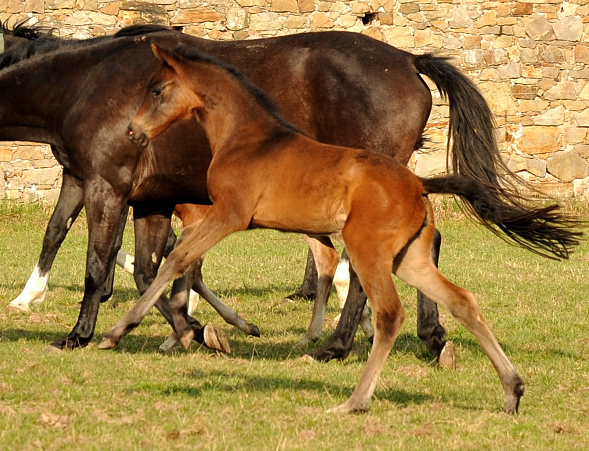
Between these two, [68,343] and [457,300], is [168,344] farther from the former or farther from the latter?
[457,300]

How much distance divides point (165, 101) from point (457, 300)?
2003 millimetres

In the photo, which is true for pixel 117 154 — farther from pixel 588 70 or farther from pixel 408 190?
pixel 588 70

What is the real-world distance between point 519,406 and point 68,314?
4456 mm

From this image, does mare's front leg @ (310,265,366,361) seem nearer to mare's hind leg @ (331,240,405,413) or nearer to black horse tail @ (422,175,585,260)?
black horse tail @ (422,175,585,260)

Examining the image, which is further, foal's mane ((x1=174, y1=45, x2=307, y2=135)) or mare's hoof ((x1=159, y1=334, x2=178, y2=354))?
mare's hoof ((x1=159, y1=334, x2=178, y2=354))

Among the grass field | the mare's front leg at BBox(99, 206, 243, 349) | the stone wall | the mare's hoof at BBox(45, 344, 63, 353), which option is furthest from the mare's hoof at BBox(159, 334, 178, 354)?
the stone wall

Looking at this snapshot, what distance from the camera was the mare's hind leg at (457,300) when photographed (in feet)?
17.8

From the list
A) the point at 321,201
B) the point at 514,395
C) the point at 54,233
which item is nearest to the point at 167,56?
the point at 321,201

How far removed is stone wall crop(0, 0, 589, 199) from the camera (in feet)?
50.6

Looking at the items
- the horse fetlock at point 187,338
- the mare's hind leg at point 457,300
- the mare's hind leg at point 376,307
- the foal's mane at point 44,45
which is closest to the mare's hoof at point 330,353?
the horse fetlock at point 187,338

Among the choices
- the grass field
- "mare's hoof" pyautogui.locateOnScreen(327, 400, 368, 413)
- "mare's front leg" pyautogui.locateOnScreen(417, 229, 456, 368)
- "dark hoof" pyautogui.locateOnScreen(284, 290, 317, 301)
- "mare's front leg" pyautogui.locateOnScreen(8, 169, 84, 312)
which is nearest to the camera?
the grass field

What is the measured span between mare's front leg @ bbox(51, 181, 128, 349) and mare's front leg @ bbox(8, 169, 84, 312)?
1.17 meters

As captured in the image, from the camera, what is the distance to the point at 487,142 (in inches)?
295

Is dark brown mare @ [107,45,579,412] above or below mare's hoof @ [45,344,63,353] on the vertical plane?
above
